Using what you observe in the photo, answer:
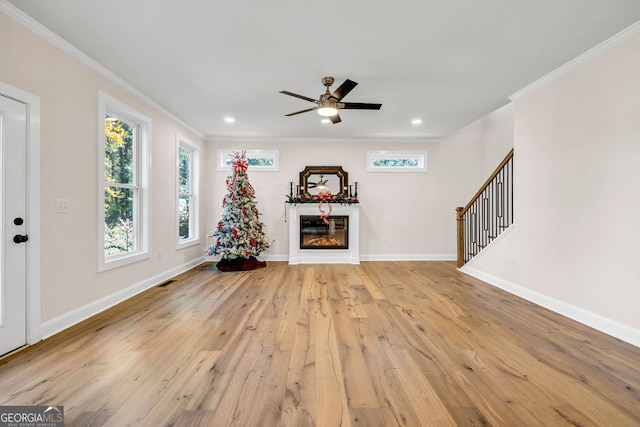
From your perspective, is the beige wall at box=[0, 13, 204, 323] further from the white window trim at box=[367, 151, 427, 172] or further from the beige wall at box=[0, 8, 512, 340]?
the white window trim at box=[367, 151, 427, 172]

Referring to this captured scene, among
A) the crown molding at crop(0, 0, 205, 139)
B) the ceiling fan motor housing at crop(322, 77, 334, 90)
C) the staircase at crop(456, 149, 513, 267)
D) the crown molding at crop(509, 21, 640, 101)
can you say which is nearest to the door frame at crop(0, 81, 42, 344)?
the crown molding at crop(0, 0, 205, 139)

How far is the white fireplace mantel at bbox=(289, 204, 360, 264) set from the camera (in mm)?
5941

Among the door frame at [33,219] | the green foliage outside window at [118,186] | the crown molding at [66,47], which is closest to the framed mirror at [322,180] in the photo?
the crown molding at [66,47]

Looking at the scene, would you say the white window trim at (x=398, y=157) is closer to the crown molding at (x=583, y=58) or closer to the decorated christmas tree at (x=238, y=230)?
the crown molding at (x=583, y=58)

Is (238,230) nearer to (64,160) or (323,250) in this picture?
(323,250)

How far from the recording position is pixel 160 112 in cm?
427

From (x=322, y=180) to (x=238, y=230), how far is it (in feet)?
7.05

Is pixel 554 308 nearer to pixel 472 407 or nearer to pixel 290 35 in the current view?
pixel 472 407

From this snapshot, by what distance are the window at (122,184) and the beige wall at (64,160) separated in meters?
0.10

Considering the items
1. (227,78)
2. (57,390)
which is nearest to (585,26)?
(227,78)

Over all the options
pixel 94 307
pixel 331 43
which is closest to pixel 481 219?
pixel 331 43

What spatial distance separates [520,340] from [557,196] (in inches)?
70.2

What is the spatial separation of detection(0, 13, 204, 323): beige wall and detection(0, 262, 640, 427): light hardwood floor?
0.35 meters

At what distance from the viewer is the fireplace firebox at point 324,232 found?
6.04 metres
